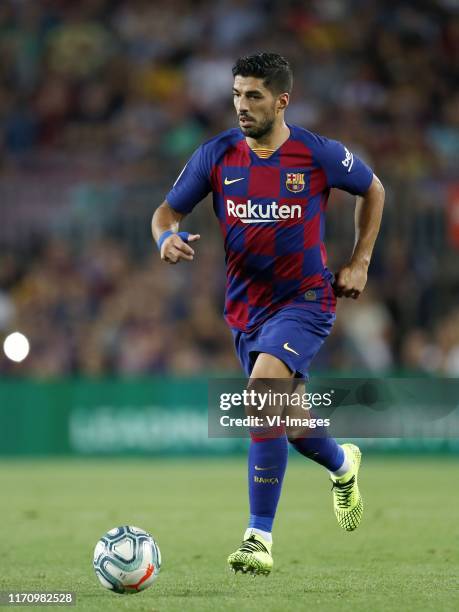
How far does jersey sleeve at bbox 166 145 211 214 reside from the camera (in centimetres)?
713

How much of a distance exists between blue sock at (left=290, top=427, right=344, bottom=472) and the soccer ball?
137cm

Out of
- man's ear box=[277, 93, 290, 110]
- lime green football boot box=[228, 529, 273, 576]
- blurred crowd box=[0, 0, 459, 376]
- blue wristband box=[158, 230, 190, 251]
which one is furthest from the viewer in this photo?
blurred crowd box=[0, 0, 459, 376]

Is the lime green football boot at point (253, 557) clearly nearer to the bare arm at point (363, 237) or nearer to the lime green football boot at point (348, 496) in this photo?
the lime green football boot at point (348, 496)

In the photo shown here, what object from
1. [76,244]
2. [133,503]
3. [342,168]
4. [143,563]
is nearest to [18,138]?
[76,244]

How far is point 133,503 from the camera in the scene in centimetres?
1071

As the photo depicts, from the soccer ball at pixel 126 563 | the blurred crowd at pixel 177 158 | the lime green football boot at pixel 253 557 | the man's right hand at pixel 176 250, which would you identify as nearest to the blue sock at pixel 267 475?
the lime green football boot at pixel 253 557

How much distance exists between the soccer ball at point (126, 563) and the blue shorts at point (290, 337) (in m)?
1.24

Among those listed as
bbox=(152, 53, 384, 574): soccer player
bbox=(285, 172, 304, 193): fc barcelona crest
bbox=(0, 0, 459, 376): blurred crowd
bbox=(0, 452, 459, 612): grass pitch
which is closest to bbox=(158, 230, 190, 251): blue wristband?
Result: bbox=(152, 53, 384, 574): soccer player

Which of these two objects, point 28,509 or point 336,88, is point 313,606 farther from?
point 336,88

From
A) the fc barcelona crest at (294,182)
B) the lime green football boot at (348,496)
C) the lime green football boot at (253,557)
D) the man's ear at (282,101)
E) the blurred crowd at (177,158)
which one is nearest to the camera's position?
the lime green football boot at (253,557)

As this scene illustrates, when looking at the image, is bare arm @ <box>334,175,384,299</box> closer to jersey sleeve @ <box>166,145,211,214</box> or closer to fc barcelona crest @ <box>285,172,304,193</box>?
fc barcelona crest @ <box>285,172,304,193</box>

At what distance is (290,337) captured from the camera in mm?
6777

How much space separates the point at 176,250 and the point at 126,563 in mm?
1575

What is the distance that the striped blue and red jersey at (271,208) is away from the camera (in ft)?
23.0
